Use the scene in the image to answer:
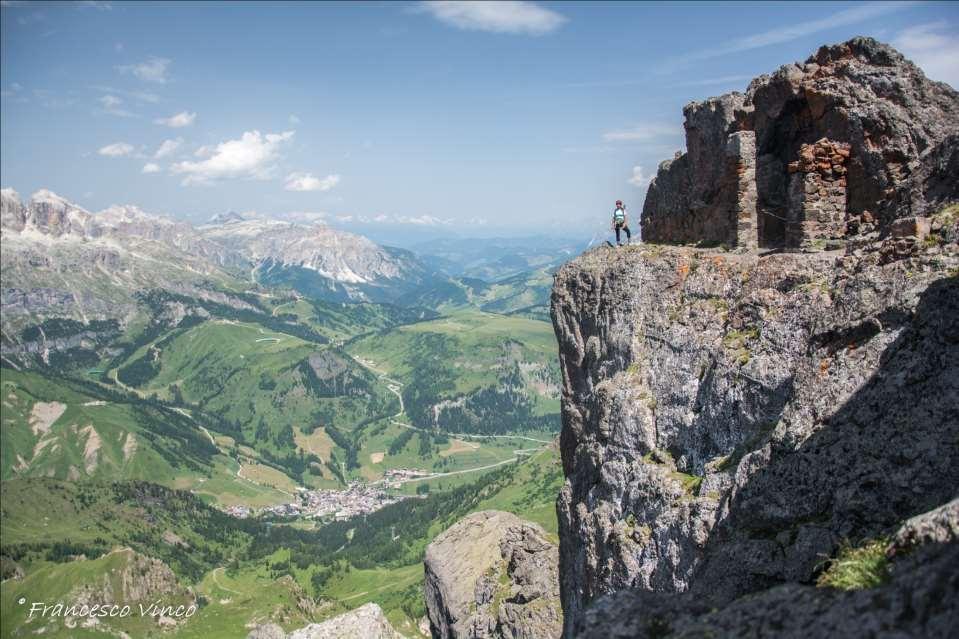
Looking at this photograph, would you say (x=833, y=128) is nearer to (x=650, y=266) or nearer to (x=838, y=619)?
(x=650, y=266)

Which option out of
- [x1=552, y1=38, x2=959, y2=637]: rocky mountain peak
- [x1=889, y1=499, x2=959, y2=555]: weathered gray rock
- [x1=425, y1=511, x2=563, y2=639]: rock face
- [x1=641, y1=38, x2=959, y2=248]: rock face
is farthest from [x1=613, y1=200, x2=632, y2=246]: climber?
[x1=889, y1=499, x2=959, y2=555]: weathered gray rock

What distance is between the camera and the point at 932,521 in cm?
1141

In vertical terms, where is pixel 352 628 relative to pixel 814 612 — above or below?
below

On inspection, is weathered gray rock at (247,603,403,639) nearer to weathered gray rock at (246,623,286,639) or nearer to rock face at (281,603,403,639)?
rock face at (281,603,403,639)

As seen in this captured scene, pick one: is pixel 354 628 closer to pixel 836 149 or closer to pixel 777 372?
pixel 777 372

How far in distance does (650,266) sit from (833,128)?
1113 cm

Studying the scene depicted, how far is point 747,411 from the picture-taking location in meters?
26.4

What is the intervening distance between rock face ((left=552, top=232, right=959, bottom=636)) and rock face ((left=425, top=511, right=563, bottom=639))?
25.8ft

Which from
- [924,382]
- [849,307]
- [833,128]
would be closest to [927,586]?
[924,382]

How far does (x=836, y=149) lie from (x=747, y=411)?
44.7 feet

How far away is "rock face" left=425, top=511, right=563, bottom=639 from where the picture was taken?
145 ft

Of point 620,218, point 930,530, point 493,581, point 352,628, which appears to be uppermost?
point 620,218

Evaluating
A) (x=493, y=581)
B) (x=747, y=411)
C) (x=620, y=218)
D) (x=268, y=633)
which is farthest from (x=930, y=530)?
(x=493, y=581)

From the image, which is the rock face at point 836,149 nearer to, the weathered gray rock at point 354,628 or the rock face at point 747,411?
the rock face at point 747,411
